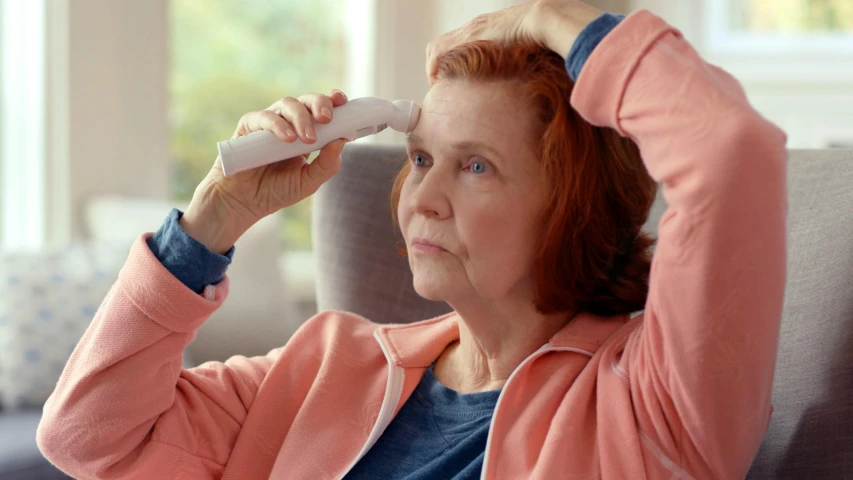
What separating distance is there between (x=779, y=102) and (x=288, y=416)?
9.36ft

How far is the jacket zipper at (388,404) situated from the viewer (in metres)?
1.23

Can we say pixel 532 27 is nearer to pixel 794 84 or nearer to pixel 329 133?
pixel 329 133

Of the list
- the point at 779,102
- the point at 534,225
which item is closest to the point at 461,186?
the point at 534,225

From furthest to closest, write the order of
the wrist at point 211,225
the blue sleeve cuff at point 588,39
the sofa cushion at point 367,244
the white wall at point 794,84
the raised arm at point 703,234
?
the white wall at point 794,84, the sofa cushion at point 367,244, the wrist at point 211,225, the blue sleeve cuff at point 588,39, the raised arm at point 703,234

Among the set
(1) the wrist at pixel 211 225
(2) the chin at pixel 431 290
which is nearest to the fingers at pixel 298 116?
(1) the wrist at pixel 211 225

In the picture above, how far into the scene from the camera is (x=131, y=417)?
121 centimetres

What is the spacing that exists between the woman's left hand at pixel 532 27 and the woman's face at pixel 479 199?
0.24 feet

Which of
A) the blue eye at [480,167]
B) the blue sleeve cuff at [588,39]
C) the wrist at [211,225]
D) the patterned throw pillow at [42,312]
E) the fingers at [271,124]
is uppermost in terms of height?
the blue sleeve cuff at [588,39]

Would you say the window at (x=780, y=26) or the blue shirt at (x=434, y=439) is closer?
the blue shirt at (x=434, y=439)

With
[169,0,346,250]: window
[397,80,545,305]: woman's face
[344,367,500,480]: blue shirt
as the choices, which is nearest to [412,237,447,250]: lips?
[397,80,545,305]: woman's face

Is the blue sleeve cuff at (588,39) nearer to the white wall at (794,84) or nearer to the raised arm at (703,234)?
the raised arm at (703,234)

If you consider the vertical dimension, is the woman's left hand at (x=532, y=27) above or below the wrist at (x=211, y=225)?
above

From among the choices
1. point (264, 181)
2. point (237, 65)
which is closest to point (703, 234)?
point (264, 181)

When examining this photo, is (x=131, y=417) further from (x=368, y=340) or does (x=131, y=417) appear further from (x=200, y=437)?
(x=368, y=340)
